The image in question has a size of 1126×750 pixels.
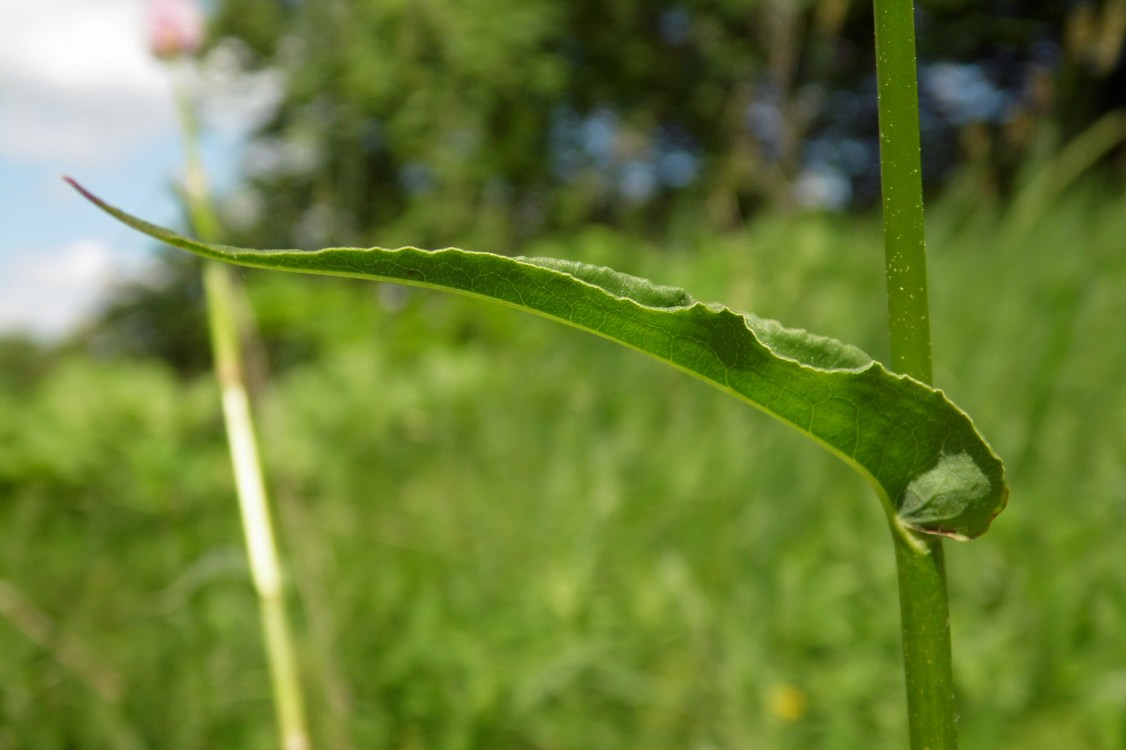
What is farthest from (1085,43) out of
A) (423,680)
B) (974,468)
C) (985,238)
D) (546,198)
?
(546,198)

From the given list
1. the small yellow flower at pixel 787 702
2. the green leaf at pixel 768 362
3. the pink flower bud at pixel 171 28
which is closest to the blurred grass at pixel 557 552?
the small yellow flower at pixel 787 702

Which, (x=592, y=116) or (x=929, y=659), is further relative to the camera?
(x=592, y=116)

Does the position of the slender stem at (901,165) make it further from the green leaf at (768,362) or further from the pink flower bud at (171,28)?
the pink flower bud at (171,28)

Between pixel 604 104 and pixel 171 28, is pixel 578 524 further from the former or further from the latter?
pixel 604 104

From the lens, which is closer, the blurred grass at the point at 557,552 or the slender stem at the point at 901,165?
the slender stem at the point at 901,165

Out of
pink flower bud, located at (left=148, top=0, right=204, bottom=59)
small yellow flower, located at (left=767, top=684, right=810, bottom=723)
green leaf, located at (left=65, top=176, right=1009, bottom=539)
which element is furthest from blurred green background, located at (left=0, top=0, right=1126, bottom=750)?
green leaf, located at (left=65, top=176, right=1009, bottom=539)

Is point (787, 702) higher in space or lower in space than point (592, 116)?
lower

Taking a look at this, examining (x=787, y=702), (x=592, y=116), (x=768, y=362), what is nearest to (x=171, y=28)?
(x=768, y=362)
